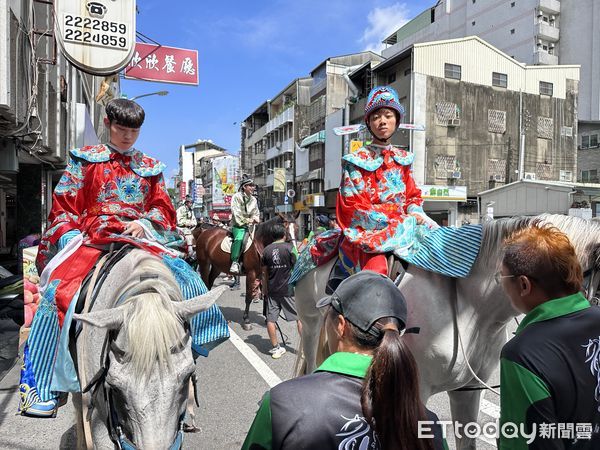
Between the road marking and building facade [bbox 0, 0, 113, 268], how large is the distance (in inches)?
164

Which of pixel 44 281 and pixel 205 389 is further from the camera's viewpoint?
pixel 205 389

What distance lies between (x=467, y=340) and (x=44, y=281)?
9.50ft

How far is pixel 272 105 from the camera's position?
169 ft

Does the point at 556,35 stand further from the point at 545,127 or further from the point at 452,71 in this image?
the point at 452,71

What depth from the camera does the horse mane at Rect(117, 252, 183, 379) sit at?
1871 millimetres

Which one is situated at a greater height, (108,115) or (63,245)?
(108,115)

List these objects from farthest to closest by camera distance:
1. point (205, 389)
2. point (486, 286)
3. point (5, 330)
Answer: point (5, 330), point (205, 389), point (486, 286)

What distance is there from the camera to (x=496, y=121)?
1214 inches

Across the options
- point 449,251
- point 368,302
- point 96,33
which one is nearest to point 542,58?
point 96,33

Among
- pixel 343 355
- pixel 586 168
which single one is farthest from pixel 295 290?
pixel 586 168

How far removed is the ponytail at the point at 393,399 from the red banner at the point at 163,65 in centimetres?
945

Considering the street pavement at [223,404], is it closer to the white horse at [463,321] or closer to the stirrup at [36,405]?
the stirrup at [36,405]

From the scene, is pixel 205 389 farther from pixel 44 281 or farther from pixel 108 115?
pixel 108 115

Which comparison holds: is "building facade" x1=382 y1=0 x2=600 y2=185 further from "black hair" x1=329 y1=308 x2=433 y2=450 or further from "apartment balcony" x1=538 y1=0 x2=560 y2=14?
"black hair" x1=329 y1=308 x2=433 y2=450
